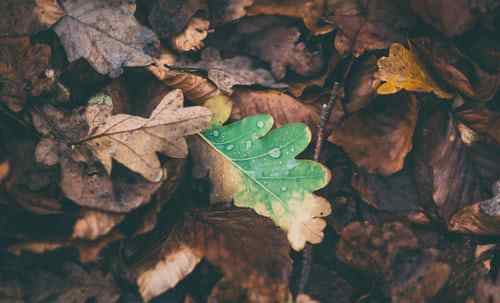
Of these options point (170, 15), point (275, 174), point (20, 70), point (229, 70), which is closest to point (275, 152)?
point (275, 174)

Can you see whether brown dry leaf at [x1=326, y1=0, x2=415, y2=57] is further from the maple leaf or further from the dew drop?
the maple leaf

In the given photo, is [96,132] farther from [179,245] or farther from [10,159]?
[179,245]

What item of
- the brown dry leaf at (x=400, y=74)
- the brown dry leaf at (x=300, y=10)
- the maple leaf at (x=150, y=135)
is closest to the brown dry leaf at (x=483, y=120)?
the brown dry leaf at (x=400, y=74)

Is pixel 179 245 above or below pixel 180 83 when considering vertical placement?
below

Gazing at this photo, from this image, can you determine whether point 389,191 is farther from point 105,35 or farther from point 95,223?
point 105,35

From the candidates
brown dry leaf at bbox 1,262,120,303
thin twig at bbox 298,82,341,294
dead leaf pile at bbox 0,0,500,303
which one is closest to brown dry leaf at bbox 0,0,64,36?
dead leaf pile at bbox 0,0,500,303

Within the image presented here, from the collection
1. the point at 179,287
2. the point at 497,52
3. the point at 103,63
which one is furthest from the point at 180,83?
the point at 497,52

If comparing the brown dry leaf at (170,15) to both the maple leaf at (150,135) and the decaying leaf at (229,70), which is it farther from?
the maple leaf at (150,135)
